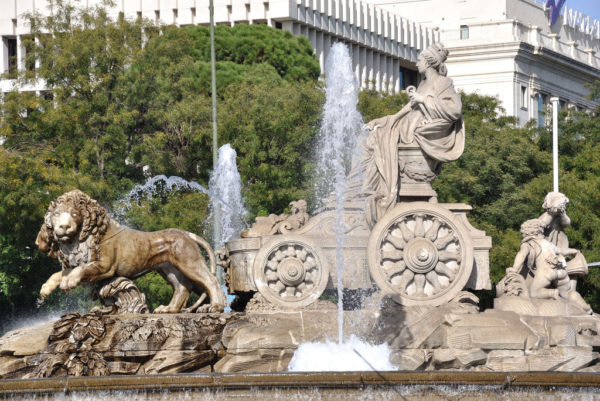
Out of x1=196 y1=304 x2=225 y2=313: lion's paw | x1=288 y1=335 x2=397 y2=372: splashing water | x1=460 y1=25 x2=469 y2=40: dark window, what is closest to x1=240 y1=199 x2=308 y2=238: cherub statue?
x1=196 y1=304 x2=225 y2=313: lion's paw

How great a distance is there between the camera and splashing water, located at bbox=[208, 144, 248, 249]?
3769 centimetres

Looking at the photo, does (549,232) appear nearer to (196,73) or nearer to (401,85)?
(196,73)

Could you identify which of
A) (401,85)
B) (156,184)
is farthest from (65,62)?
(401,85)

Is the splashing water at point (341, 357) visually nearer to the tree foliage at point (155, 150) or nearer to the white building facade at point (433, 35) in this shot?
the tree foliage at point (155, 150)

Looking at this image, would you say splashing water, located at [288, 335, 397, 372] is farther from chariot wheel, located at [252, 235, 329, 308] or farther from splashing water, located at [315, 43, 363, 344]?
splashing water, located at [315, 43, 363, 344]

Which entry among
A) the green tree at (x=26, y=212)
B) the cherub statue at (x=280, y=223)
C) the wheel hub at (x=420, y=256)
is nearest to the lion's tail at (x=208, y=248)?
the cherub statue at (x=280, y=223)

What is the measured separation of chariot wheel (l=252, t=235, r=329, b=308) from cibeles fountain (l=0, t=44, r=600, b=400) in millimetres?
19

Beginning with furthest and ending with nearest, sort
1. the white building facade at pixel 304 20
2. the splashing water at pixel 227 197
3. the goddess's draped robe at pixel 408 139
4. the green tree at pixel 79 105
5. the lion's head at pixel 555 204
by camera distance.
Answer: the white building facade at pixel 304 20 → the green tree at pixel 79 105 → the splashing water at pixel 227 197 → the lion's head at pixel 555 204 → the goddess's draped robe at pixel 408 139

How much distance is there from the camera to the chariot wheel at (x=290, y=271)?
68.7 feet

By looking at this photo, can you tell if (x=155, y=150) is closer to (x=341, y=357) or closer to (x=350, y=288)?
(x=350, y=288)

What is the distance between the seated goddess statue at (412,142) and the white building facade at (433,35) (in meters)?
61.5

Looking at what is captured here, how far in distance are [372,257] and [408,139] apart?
1.92 metres

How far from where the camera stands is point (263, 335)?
19938 millimetres

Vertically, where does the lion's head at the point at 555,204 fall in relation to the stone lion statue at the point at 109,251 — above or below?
above
